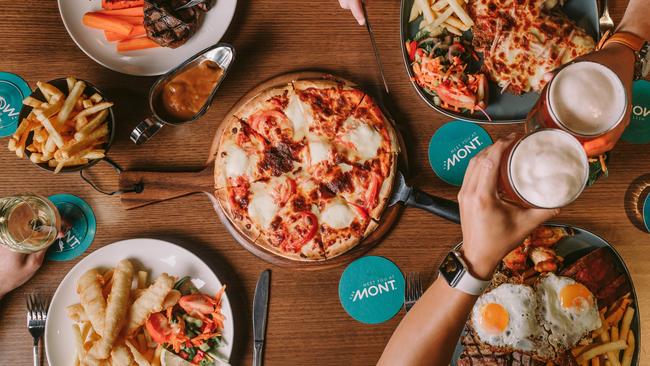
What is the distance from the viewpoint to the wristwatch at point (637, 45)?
232 centimetres

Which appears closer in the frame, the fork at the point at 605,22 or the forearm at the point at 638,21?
the forearm at the point at 638,21

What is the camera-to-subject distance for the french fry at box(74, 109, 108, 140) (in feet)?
7.47

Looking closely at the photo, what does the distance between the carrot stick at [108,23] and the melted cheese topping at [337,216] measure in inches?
57.3

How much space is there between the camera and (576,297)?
8.11ft

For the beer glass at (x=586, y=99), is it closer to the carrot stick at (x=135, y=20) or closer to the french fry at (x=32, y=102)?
the carrot stick at (x=135, y=20)

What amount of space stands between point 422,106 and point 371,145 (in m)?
0.40

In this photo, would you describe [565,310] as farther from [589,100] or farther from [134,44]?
[134,44]

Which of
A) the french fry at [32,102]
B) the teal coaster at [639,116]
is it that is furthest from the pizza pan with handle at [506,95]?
the french fry at [32,102]

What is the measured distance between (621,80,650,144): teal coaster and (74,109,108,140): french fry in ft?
9.37

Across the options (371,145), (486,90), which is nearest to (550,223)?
(486,90)

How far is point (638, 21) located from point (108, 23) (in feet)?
9.03

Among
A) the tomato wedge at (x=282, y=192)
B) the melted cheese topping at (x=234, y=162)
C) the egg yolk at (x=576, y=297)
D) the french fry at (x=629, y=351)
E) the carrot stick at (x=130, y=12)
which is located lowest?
the french fry at (x=629, y=351)

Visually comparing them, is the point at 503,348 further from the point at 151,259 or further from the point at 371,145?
the point at 151,259

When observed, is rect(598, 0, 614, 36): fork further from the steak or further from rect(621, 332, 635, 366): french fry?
the steak
